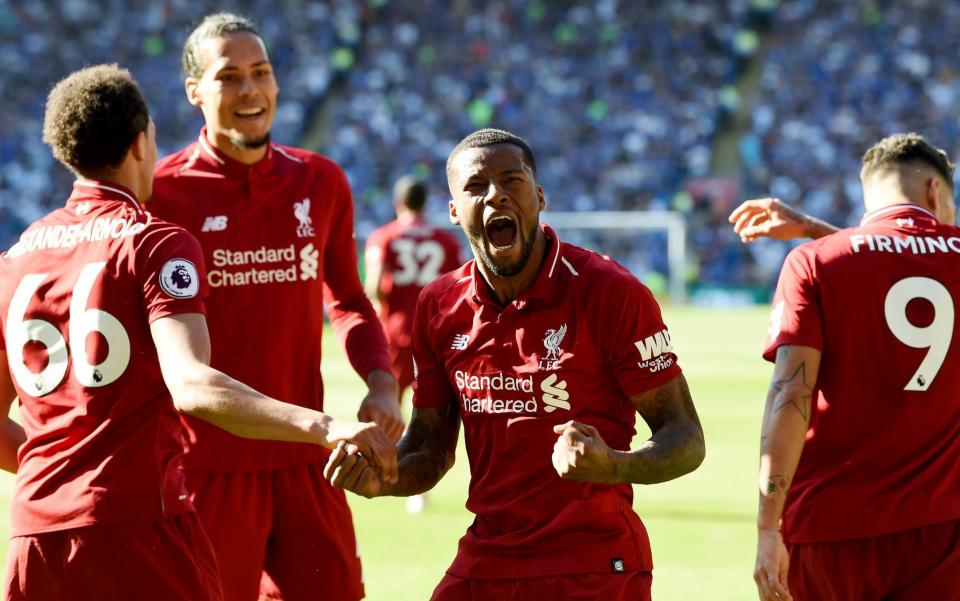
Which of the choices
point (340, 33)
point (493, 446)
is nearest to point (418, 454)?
point (493, 446)

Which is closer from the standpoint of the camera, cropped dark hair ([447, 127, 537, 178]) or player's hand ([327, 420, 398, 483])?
player's hand ([327, 420, 398, 483])

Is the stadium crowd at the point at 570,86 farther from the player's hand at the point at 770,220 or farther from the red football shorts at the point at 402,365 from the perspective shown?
the player's hand at the point at 770,220

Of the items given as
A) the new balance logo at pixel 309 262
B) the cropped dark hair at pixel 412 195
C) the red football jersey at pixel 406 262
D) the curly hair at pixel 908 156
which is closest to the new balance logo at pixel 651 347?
the curly hair at pixel 908 156

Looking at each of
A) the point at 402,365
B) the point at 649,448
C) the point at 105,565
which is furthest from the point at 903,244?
the point at 402,365

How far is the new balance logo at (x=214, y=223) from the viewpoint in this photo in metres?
4.95

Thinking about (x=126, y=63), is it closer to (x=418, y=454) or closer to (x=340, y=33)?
(x=340, y=33)

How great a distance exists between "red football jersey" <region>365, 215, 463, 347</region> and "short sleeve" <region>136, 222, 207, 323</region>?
880 cm

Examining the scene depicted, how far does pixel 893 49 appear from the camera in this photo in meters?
31.4

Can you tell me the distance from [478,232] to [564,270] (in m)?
0.29

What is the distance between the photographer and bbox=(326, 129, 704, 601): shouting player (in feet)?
12.3

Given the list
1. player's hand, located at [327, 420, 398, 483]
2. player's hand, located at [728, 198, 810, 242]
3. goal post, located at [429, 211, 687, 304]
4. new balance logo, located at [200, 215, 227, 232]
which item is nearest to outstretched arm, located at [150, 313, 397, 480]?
player's hand, located at [327, 420, 398, 483]

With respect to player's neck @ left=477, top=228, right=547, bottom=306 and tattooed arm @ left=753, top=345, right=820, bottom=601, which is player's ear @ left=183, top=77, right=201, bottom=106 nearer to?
player's neck @ left=477, top=228, right=547, bottom=306

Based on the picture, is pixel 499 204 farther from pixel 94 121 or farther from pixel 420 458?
pixel 94 121

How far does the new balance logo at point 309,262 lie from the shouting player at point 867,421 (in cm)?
174
